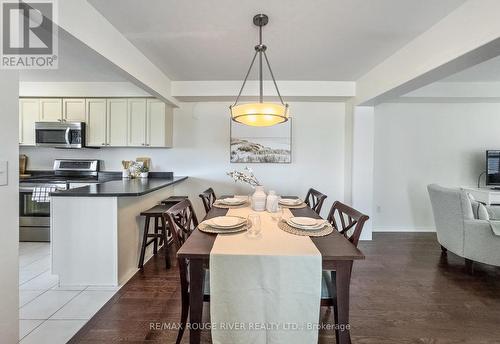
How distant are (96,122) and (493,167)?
241 inches

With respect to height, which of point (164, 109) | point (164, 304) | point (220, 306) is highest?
point (164, 109)

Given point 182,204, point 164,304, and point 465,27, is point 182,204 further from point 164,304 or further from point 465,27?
point 465,27

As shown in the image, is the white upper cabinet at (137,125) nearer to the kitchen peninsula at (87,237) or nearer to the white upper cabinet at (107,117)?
the white upper cabinet at (107,117)

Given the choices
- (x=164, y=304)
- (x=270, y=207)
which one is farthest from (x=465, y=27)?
(x=164, y=304)

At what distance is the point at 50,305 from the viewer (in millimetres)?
2021

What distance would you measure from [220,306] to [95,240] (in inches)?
64.4

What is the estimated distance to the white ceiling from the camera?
1.75m

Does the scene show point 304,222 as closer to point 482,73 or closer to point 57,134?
point 482,73

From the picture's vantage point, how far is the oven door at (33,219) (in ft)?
10.6

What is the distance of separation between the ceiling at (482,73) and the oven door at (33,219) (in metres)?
5.76

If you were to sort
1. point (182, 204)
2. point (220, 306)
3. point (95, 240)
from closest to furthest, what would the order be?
1. point (220, 306)
2. point (182, 204)
3. point (95, 240)

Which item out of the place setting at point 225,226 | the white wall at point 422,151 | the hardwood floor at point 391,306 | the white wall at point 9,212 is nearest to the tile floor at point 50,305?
the hardwood floor at point 391,306

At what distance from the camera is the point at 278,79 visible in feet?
11.0

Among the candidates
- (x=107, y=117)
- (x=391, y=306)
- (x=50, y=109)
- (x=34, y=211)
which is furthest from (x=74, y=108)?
(x=391, y=306)
